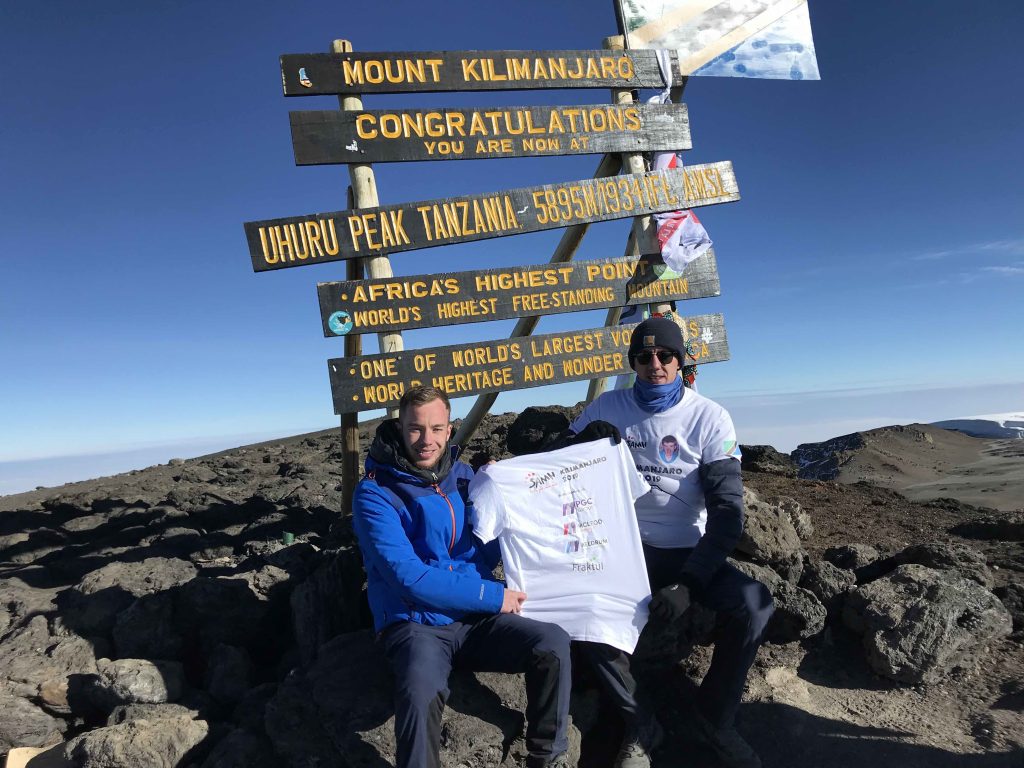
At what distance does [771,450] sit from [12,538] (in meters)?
12.2

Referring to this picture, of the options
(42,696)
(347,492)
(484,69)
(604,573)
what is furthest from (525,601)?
(484,69)

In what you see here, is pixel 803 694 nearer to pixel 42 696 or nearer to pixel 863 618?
pixel 863 618

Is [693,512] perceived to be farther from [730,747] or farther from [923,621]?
[923,621]

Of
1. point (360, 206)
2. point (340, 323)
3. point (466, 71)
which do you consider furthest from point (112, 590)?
point (466, 71)

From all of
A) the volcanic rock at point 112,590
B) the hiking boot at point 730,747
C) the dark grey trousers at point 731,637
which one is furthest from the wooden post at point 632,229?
the volcanic rock at point 112,590

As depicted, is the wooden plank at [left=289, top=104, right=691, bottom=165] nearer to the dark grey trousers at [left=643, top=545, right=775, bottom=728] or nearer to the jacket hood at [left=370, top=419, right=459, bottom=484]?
the jacket hood at [left=370, top=419, right=459, bottom=484]

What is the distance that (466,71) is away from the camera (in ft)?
19.2

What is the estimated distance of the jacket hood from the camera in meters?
3.24

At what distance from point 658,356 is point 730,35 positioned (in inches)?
205

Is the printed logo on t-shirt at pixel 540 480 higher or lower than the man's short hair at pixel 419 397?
lower

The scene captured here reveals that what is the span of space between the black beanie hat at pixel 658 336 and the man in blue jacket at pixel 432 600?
4.13 feet

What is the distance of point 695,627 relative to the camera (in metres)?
3.96

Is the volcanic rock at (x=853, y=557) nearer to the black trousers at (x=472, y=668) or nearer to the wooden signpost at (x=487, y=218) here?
the wooden signpost at (x=487, y=218)

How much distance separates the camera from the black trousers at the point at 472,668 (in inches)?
108
